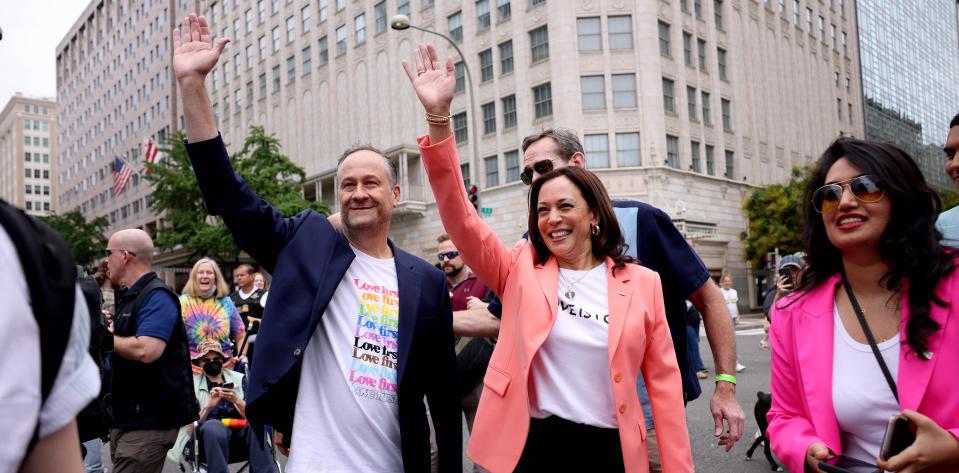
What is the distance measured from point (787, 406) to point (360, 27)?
42.9 m

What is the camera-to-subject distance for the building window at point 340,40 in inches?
1713

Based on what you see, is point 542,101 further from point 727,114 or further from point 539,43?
point 727,114

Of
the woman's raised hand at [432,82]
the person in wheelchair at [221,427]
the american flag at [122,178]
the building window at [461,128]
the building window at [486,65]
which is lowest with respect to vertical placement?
the person in wheelchair at [221,427]

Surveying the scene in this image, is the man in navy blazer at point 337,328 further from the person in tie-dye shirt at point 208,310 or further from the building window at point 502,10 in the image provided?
the building window at point 502,10

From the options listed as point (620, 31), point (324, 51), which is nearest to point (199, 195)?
point (324, 51)

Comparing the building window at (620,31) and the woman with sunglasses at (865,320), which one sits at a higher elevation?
the building window at (620,31)

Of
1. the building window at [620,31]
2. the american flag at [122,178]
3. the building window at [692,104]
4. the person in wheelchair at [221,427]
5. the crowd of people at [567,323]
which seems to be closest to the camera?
the crowd of people at [567,323]

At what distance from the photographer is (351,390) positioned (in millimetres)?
2918

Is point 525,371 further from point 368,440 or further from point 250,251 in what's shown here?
point 250,251

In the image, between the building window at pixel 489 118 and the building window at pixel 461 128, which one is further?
the building window at pixel 461 128

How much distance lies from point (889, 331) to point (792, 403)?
1.32ft

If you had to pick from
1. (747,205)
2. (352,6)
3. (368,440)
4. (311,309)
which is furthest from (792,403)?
(352,6)

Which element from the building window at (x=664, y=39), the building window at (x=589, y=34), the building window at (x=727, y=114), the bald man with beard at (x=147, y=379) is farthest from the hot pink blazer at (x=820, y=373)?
the building window at (x=727, y=114)

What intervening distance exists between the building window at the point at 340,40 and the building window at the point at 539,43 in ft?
44.9
